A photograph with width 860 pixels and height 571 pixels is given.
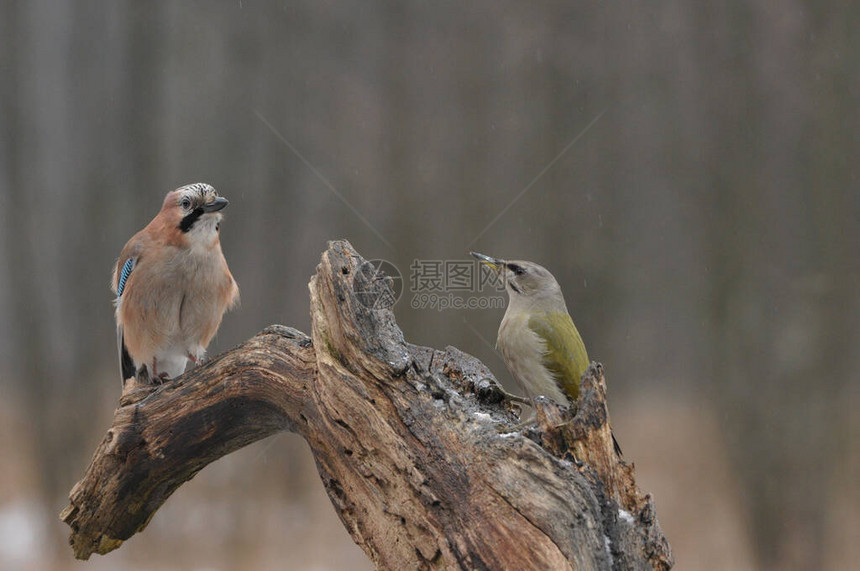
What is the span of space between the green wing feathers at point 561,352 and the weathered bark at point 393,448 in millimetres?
289

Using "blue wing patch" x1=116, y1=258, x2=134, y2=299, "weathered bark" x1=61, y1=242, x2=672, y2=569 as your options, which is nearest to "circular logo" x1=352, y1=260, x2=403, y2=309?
"weathered bark" x1=61, y1=242, x2=672, y2=569

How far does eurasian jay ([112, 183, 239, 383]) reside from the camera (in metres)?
2.60

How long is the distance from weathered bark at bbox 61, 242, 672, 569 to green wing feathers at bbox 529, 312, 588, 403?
0.29m

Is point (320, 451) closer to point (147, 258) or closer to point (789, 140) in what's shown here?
point (147, 258)

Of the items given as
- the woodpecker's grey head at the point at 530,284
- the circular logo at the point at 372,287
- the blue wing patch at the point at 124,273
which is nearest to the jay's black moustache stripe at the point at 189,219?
the blue wing patch at the point at 124,273

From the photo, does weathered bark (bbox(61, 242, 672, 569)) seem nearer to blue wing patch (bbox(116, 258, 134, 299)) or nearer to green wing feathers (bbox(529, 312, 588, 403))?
green wing feathers (bbox(529, 312, 588, 403))

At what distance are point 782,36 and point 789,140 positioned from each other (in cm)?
52

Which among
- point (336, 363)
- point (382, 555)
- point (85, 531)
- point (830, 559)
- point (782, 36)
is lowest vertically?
point (830, 559)

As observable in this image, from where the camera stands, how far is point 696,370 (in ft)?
13.7

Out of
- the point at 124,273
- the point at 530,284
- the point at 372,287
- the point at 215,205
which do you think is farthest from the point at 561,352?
the point at 124,273

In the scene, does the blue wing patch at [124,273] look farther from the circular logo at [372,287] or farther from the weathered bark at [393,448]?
the circular logo at [372,287]

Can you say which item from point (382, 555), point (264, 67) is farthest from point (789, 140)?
point (382, 555)

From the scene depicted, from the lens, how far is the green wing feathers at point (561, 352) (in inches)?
98.3

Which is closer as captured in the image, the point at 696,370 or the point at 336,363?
the point at 336,363
